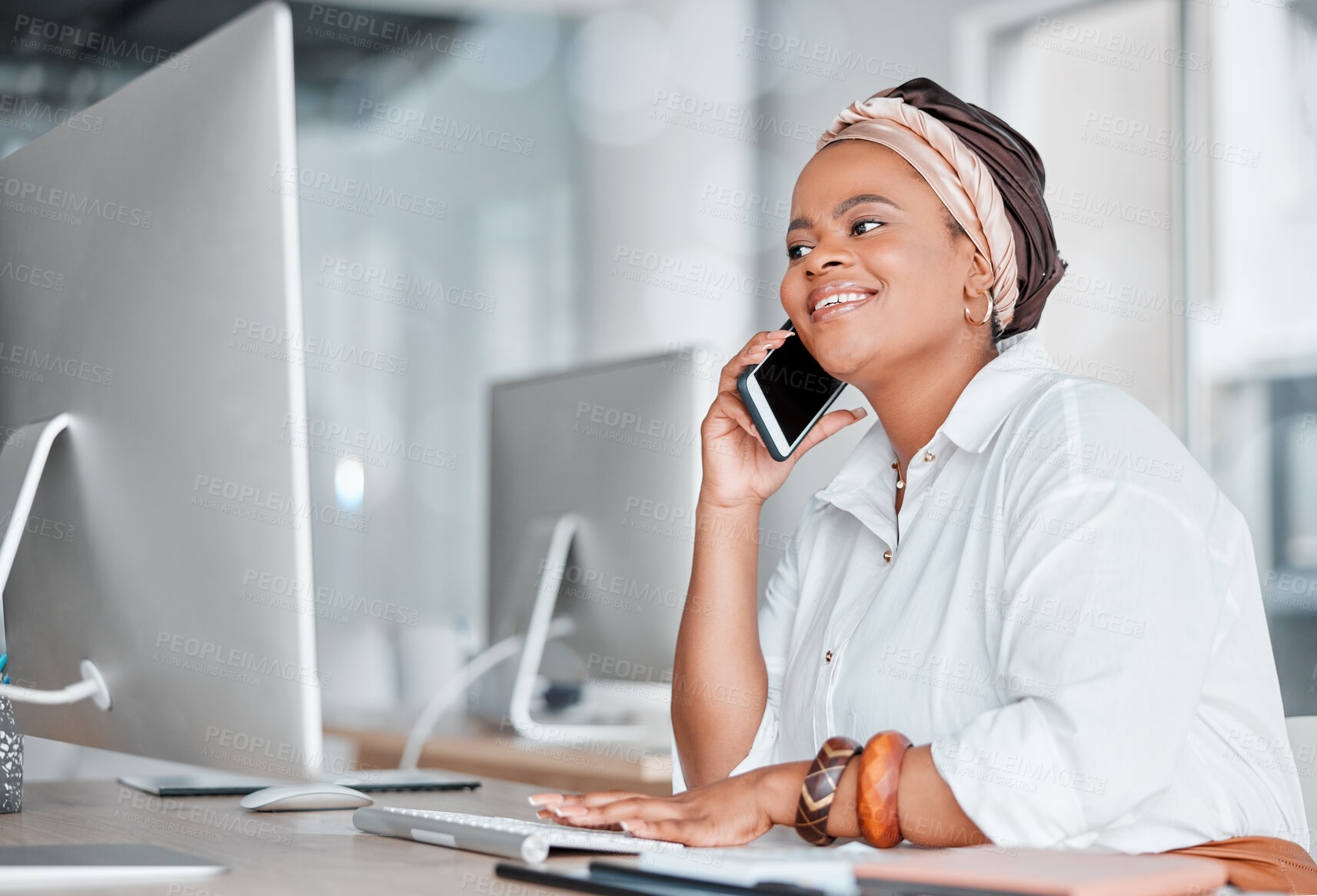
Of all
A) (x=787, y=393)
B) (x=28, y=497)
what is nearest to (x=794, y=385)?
(x=787, y=393)

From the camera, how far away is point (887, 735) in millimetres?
1000

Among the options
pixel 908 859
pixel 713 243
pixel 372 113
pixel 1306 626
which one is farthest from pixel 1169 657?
pixel 372 113

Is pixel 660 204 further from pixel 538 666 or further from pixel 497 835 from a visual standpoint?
pixel 497 835

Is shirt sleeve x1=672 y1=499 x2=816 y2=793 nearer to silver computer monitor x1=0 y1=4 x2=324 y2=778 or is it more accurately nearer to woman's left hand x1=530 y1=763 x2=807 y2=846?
woman's left hand x1=530 y1=763 x2=807 y2=846

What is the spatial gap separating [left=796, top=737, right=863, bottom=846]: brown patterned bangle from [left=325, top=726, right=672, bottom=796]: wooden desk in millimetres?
942

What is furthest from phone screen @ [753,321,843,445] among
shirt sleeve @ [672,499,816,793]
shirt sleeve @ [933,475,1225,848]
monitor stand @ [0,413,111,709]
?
monitor stand @ [0,413,111,709]

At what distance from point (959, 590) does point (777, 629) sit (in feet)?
1.47

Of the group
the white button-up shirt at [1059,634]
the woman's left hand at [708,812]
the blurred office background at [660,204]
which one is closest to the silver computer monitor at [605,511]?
the white button-up shirt at [1059,634]

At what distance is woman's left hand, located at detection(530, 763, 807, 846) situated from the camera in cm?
104

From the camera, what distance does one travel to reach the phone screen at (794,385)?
160cm

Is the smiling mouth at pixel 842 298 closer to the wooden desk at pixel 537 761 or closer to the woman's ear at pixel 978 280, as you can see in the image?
the woman's ear at pixel 978 280

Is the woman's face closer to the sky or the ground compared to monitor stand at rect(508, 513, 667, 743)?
closer to the sky

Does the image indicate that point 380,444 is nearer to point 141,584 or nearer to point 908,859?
point 141,584

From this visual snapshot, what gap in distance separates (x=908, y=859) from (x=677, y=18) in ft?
13.6
